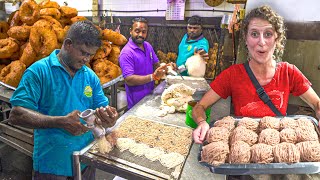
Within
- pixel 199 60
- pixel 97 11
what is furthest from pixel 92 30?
pixel 97 11

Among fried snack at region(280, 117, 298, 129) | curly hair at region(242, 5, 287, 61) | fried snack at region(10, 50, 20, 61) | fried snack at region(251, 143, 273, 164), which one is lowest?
fried snack at region(251, 143, 273, 164)

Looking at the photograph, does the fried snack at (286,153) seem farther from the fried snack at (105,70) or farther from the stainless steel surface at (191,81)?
the fried snack at (105,70)

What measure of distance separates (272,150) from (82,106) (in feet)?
4.76

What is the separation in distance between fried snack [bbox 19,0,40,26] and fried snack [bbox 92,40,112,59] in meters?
1.15

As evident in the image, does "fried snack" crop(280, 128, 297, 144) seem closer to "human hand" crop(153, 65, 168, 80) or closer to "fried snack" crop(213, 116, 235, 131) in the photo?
"fried snack" crop(213, 116, 235, 131)

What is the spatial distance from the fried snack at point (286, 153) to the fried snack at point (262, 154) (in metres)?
0.03

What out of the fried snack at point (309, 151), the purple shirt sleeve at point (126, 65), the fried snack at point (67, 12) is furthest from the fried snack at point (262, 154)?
the fried snack at point (67, 12)

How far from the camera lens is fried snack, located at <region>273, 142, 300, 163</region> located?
1.26 meters

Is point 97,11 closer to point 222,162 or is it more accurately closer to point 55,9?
point 55,9

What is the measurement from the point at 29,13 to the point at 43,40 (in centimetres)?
101

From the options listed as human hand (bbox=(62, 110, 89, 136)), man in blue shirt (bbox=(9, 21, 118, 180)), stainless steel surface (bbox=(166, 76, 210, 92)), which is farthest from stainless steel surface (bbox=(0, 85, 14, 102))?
stainless steel surface (bbox=(166, 76, 210, 92))

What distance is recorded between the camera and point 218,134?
1.49 metres

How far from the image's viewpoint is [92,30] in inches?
70.7

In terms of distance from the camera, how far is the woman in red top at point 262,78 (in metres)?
1.73
